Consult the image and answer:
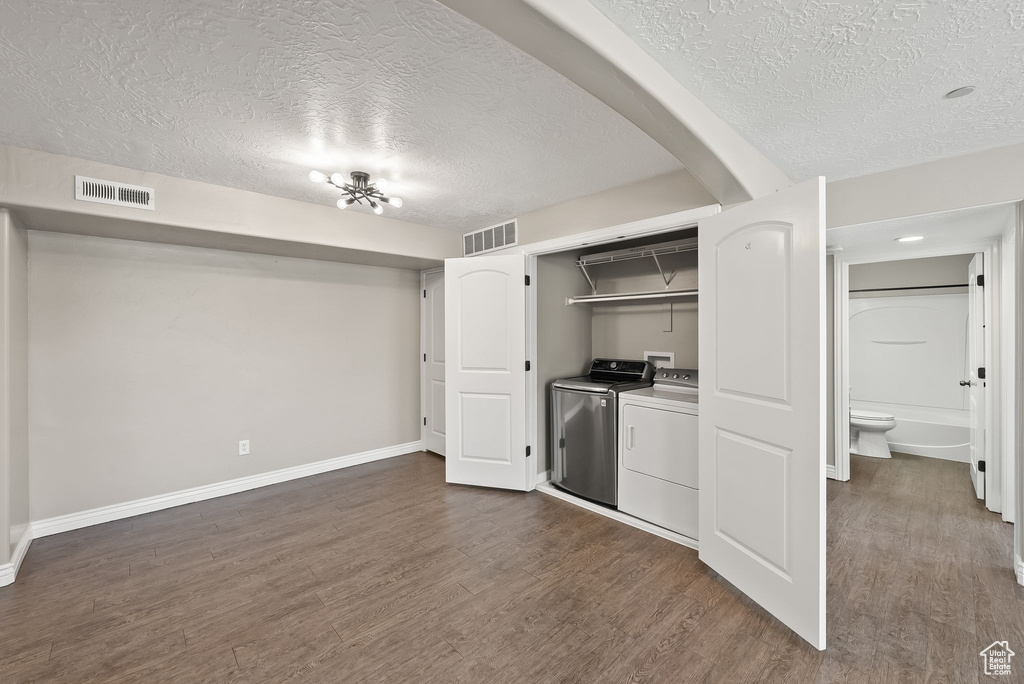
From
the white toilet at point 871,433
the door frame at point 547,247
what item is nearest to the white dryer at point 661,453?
the door frame at point 547,247

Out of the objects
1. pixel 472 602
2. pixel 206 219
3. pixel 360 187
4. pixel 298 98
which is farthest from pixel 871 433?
pixel 206 219

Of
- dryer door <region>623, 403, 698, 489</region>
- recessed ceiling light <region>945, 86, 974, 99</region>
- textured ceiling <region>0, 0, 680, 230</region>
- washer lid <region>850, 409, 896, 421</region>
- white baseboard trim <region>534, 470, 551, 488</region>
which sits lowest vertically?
white baseboard trim <region>534, 470, 551, 488</region>

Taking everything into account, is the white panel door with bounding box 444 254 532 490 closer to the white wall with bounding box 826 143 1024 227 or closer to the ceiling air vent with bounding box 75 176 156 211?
the ceiling air vent with bounding box 75 176 156 211

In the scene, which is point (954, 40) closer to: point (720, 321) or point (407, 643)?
point (720, 321)

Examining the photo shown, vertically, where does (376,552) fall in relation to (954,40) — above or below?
below

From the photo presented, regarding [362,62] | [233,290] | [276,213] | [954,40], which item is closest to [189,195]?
[276,213]

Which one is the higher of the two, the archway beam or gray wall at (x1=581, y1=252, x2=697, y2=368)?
the archway beam

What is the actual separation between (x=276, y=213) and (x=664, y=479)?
345cm

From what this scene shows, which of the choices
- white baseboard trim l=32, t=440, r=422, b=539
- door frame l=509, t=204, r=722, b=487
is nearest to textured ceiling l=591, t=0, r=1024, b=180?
door frame l=509, t=204, r=722, b=487

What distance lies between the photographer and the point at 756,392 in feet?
6.72

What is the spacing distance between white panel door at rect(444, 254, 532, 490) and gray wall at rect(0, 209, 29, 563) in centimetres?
268

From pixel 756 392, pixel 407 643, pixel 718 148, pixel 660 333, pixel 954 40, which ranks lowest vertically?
pixel 407 643

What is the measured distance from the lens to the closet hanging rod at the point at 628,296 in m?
3.25

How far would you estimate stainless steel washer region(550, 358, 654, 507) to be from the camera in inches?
128
